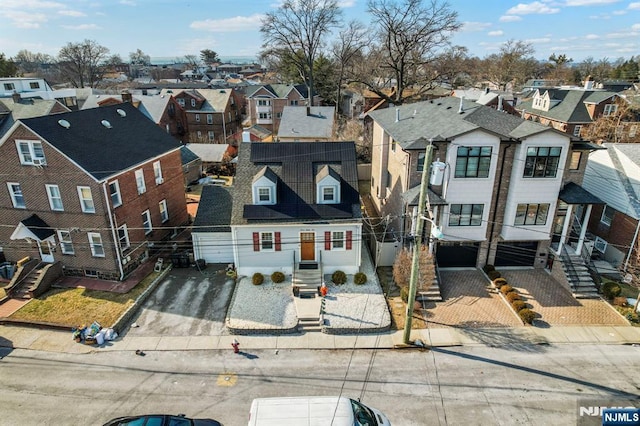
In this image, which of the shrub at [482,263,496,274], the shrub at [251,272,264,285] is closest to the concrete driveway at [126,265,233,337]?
the shrub at [251,272,264,285]

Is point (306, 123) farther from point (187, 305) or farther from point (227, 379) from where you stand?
point (227, 379)

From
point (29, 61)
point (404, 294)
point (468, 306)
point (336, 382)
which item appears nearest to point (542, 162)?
point (468, 306)

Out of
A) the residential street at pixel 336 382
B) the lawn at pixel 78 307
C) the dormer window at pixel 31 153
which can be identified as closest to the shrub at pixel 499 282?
the residential street at pixel 336 382

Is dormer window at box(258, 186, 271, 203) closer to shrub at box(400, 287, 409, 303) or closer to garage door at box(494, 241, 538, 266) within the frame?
shrub at box(400, 287, 409, 303)

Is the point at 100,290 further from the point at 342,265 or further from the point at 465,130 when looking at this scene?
the point at 465,130

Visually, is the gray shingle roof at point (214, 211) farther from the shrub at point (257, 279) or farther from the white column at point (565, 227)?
the white column at point (565, 227)

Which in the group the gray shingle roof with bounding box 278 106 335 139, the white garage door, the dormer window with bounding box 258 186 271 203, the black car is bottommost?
the black car
